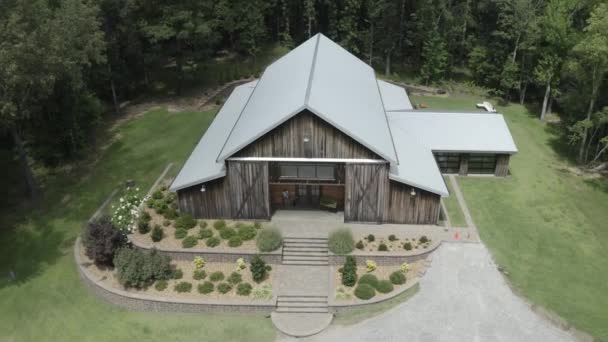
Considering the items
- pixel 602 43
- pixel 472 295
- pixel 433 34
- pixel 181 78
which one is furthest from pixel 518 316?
pixel 181 78

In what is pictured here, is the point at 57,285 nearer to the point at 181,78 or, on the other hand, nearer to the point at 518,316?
the point at 518,316

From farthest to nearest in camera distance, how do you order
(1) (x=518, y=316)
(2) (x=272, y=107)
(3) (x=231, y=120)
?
(3) (x=231, y=120), (2) (x=272, y=107), (1) (x=518, y=316)

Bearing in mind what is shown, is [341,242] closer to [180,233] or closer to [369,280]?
[369,280]

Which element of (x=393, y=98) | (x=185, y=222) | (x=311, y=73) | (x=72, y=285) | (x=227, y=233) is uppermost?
(x=311, y=73)

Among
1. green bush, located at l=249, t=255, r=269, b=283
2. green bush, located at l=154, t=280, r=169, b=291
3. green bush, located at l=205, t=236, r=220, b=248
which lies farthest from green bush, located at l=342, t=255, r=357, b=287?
green bush, located at l=154, t=280, r=169, b=291

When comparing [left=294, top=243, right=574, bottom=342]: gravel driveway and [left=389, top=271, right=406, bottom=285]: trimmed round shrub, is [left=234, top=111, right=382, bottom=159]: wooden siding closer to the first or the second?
[left=389, top=271, right=406, bottom=285]: trimmed round shrub

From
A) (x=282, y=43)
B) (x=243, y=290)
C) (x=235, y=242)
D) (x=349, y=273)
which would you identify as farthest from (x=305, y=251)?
(x=282, y=43)
